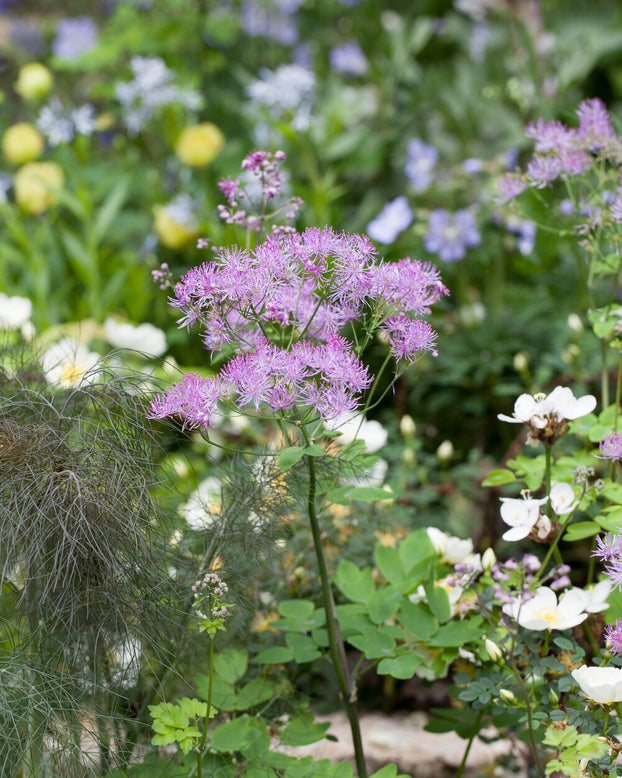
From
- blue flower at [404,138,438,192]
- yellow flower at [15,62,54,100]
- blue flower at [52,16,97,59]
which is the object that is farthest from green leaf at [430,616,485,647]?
blue flower at [52,16,97,59]

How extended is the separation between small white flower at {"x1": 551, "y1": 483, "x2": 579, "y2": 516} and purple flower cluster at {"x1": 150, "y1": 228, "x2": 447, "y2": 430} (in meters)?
0.26

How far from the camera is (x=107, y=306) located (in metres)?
2.56

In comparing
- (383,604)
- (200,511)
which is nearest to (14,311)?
(200,511)

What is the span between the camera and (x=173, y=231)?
8.56 ft

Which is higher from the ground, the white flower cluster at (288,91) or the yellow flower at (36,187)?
the white flower cluster at (288,91)

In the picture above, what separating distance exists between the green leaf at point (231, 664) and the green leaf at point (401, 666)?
20cm

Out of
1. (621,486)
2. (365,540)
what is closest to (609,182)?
(621,486)

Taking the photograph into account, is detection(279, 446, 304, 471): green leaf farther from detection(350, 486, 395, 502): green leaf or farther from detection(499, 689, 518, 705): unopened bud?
detection(499, 689, 518, 705): unopened bud

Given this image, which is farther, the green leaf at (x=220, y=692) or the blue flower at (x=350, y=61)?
the blue flower at (x=350, y=61)

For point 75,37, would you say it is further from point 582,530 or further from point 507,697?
point 507,697

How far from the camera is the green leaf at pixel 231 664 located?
3.39 feet

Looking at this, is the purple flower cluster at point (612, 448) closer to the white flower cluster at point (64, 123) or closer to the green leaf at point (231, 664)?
the green leaf at point (231, 664)

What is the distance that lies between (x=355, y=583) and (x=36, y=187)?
2.00 meters

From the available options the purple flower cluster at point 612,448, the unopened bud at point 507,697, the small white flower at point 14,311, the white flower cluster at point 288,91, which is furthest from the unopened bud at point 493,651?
the white flower cluster at point 288,91
